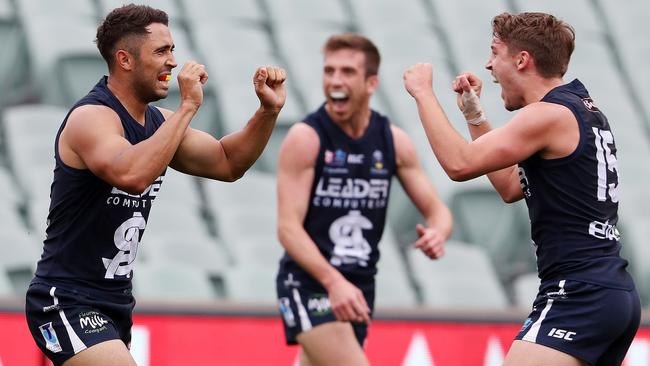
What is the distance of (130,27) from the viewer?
229 inches

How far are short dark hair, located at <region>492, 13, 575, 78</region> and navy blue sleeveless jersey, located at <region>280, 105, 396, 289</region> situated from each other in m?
2.11

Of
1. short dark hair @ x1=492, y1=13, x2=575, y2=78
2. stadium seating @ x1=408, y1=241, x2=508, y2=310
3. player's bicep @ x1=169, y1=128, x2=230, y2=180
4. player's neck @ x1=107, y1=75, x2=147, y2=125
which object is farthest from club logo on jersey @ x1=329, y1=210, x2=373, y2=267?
stadium seating @ x1=408, y1=241, x2=508, y2=310

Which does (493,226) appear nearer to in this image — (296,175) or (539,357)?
(296,175)

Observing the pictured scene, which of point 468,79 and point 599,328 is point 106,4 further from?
point 599,328

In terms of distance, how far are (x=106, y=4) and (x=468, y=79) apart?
21.3 feet

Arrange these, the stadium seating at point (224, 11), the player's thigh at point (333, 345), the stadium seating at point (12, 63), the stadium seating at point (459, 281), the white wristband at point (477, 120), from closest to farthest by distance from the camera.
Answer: the white wristband at point (477, 120)
the player's thigh at point (333, 345)
the stadium seating at point (459, 281)
the stadium seating at point (12, 63)
the stadium seating at point (224, 11)

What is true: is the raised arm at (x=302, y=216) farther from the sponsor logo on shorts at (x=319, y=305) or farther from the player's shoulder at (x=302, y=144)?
the sponsor logo on shorts at (x=319, y=305)

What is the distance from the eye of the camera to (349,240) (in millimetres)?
7684

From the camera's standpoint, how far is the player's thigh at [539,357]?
216 inches

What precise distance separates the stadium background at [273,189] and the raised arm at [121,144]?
3378 mm

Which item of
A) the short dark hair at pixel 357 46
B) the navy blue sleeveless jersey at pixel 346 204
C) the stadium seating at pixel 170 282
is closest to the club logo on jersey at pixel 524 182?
the navy blue sleeveless jersey at pixel 346 204

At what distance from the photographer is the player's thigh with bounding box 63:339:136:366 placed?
5.55m

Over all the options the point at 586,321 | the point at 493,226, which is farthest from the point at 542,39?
the point at 493,226

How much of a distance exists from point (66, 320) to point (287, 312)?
2.15 metres
